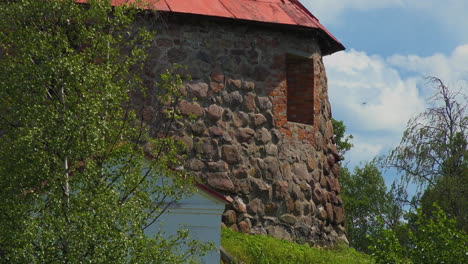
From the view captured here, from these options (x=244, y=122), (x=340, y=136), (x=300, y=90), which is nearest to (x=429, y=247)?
(x=244, y=122)

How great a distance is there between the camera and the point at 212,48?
15.2 meters

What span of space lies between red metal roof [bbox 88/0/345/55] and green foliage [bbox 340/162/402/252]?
18119 mm

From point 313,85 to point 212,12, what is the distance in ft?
9.13

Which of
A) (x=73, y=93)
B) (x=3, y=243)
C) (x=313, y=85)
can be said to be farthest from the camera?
(x=313, y=85)

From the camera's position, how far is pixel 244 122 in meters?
15.4

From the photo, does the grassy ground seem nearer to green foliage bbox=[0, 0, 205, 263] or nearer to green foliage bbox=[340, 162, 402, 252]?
green foliage bbox=[0, 0, 205, 263]

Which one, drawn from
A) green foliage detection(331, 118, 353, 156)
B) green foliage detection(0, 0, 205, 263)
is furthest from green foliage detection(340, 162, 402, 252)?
green foliage detection(0, 0, 205, 263)

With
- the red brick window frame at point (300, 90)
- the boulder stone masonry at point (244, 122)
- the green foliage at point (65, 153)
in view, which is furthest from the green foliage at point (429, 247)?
the red brick window frame at point (300, 90)

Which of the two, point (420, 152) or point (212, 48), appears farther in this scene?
point (420, 152)

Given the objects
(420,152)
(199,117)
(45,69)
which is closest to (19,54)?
(45,69)

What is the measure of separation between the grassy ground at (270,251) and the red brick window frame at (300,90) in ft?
9.03

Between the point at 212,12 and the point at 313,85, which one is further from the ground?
the point at 212,12

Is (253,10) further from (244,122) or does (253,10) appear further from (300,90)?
(244,122)

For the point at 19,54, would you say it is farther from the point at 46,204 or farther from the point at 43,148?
the point at 46,204
